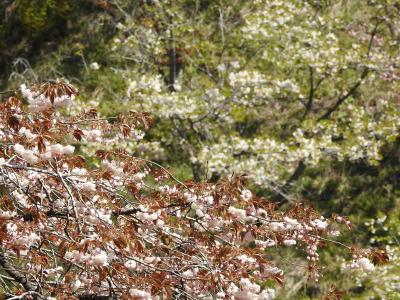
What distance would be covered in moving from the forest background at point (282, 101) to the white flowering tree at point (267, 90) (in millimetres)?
25

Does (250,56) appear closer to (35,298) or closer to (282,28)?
(282,28)

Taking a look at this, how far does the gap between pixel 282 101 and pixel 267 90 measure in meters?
2.39

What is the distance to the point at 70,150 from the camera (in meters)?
3.05

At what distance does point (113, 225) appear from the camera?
3.15 m

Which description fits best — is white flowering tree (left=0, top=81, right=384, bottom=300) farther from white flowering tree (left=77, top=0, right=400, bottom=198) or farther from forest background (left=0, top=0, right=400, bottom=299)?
white flowering tree (left=77, top=0, right=400, bottom=198)

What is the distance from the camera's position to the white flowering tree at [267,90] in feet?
25.6

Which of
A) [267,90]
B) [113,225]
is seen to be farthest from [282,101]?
[113,225]

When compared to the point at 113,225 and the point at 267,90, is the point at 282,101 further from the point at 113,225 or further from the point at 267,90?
the point at 113,225

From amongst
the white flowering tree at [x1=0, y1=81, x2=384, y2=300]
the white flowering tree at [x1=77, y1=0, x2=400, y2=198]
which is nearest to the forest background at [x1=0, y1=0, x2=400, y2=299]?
the white flowering tree at [x1=77, y1=0, x2=400, y2=198]

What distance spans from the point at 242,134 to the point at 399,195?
261 cm

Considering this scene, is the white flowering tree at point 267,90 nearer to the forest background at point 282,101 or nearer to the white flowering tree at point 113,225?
the forest background at point 282,101

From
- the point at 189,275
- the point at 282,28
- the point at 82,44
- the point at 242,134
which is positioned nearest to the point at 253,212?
the point at 189,275

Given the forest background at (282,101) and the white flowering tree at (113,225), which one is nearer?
the white flowering tree at (113,225)

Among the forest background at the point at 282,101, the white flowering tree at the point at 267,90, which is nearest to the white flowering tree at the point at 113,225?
the forest background at the point at 282,101
